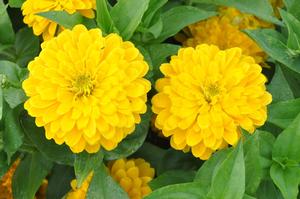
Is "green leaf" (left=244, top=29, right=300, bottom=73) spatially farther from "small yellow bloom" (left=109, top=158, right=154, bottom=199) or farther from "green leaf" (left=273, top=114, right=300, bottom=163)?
"small yellow bloom" (left=109, top=158, right=154, bottom=199)

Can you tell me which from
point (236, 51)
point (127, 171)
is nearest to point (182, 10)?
point (236, 51)

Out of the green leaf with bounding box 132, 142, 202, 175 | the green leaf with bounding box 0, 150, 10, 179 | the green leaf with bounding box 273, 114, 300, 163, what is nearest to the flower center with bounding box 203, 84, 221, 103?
the green leaf with bounding box 273, 114, 300, 163

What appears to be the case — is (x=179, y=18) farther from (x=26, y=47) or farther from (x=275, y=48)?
(x=26, y=47)

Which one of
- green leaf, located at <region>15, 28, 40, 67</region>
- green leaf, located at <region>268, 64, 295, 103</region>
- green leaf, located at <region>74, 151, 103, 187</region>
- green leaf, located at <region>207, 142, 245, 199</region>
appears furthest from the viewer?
green leaf, located at <region>15, 28, 40, 67</region>

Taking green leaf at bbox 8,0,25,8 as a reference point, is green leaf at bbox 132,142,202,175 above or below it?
below

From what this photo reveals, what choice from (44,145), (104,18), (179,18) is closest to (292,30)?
(179,18)

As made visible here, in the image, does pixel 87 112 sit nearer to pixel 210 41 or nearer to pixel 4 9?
pixel 4 9

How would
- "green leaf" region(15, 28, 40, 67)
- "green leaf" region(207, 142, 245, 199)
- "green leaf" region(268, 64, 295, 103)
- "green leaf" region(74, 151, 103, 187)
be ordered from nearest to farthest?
"green leaf" region(207, 142, 245, 199), "green leaf" region(74, 151, 103, 187), "green leaf" region(268, 64, 295, 103), "green leaf" region(15, 28, 40, 67)
